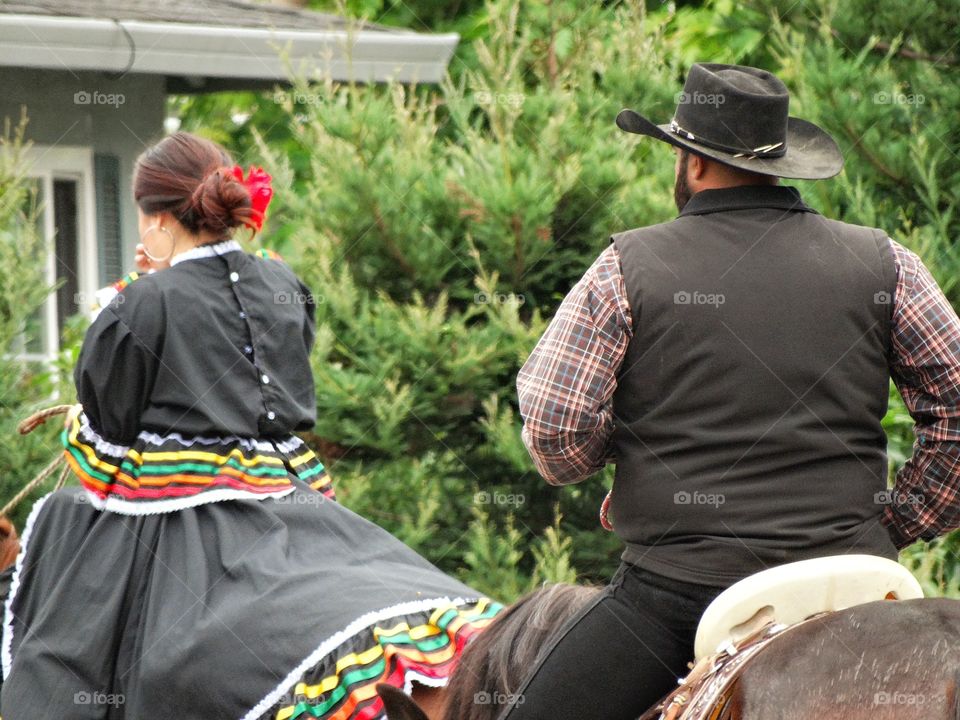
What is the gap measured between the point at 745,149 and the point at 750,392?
515 mm

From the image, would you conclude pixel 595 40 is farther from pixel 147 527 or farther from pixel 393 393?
pixel 147 527

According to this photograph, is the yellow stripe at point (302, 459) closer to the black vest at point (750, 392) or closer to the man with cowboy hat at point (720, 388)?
the man with cowboy hat at point (720, 388)

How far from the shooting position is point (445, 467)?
5.96 metres

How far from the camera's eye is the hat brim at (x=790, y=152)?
8.33 ft

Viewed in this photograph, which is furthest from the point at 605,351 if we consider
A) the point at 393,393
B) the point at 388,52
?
the point at 388,52

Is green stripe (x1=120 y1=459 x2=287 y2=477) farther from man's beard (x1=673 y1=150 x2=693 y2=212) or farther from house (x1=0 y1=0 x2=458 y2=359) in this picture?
house (x1=0 y1=0 x2=458 y2=359)

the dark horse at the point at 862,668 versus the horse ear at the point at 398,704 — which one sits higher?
the dark horse at the point at 862,668

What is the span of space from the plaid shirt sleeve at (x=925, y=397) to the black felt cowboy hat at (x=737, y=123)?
301 millimetres

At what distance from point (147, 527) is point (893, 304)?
218 centimetres

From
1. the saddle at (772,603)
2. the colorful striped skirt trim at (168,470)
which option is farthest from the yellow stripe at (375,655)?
the saddle at (772,603)

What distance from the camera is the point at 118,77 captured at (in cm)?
786

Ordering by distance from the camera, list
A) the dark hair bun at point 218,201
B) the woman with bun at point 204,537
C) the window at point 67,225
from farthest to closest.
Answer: the window at point 67,225 < the dark hair bun at point 218,201 < the woman with bun at point 204,537

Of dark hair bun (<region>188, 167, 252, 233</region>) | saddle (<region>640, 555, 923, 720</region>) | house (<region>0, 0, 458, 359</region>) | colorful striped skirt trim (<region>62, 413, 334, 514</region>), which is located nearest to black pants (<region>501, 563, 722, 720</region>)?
saddle (<region>640, 555, 923, 720</region>)

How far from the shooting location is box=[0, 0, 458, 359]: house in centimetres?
715
